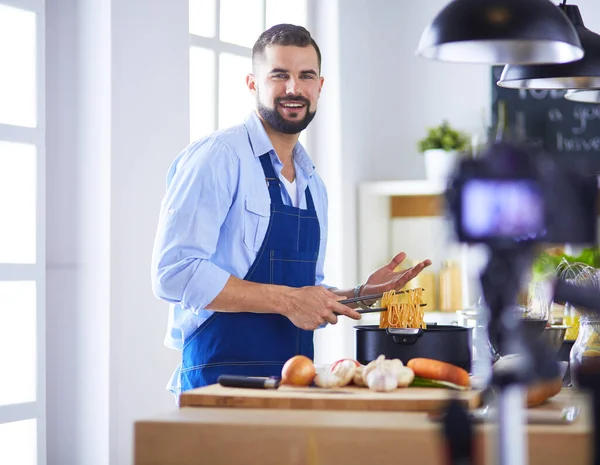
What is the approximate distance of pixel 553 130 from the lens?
475 centimetres

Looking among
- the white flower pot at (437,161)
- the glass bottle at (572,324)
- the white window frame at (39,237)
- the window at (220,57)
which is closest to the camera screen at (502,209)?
the glass bottle at (572,324)

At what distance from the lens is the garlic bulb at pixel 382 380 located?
1591mm

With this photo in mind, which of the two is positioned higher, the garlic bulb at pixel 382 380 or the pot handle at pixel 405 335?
the pot handle at pixel 405 335

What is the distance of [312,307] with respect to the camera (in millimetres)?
2123

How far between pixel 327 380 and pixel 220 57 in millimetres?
2554

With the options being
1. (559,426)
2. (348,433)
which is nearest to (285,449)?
(348,433)

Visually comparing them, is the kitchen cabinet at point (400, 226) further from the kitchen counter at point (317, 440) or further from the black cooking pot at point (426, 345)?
the kitchen counter at point (317, 440)

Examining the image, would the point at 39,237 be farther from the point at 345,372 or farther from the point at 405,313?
the point at 345,372

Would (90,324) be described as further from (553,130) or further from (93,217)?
(553,130)

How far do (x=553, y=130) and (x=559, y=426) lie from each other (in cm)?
366

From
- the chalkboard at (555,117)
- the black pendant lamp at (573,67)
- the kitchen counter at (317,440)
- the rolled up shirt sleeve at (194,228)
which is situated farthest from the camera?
the chalkboard at (555,117)

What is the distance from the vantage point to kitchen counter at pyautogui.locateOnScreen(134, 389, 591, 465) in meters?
1.27

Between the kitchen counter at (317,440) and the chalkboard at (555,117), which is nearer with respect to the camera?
the kitchen counter at (317,440)

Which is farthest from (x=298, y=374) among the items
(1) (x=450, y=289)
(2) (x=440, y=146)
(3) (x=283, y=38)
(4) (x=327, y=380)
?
(2) (x=440, y=146)
